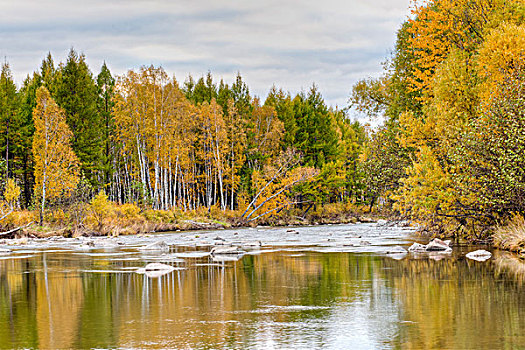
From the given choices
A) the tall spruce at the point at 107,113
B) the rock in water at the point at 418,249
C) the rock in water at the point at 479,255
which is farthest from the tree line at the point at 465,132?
the tall spruce at the point at 107,113

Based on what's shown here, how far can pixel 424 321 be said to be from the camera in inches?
337

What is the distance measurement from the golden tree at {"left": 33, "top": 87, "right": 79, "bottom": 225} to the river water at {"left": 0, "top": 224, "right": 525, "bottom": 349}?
2522 cm

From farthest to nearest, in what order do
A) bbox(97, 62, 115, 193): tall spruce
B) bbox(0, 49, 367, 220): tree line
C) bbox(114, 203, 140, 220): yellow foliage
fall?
bbox(97, 62, 115, 193): tall spruce
bbox(0, 49, 367, 220): tree line
bbox(114, 203, 140, 220): yellow foliage

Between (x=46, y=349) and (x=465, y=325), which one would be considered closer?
(x=46, y=349)

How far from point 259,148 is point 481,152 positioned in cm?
4942

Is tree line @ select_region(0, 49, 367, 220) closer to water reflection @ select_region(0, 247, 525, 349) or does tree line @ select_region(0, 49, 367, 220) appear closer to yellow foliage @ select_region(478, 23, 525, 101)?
yellow foliage @ select_region(478, 23, 525, 101)

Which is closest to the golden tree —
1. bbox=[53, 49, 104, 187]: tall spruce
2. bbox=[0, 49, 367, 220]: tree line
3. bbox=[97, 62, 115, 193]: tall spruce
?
bbox=[0, 49, 367, 220]: tree line

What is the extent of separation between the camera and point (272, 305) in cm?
1035

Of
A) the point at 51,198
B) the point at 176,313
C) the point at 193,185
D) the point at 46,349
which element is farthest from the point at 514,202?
the point at 193,185

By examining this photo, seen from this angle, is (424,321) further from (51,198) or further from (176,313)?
(51,198)

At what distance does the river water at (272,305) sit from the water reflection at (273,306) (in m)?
0.02

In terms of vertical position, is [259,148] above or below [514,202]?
above

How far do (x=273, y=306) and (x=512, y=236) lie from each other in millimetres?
13117

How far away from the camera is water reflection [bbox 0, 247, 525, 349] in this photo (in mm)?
7594
